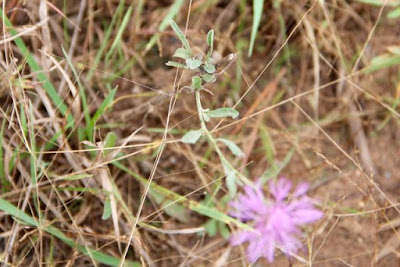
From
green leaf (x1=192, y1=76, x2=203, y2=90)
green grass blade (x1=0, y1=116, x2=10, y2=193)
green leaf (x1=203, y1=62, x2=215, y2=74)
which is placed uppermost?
green leaf (x1=203, y1=62, x2=215, y2=74)

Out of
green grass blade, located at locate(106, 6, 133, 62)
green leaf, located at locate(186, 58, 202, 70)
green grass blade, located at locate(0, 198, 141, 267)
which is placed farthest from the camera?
green grass blade, located at locate(106, 6, 133, 62)

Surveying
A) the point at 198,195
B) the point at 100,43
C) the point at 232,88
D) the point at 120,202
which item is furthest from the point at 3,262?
the point at 232,88

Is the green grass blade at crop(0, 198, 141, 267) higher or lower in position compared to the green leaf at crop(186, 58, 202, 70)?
lower

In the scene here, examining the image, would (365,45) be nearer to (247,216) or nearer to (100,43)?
(247,216)

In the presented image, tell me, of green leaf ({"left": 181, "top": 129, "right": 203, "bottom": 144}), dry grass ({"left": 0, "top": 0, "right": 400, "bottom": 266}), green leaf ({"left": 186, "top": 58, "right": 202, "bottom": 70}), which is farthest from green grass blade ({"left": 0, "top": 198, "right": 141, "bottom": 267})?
green leaf ({"left": 186, "top": 58, "right": 202, "bottom": 70})

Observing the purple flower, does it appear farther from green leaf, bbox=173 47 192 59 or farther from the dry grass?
green leaf, bbox=173 47 192 59

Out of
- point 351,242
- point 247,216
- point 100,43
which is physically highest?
point 100,43

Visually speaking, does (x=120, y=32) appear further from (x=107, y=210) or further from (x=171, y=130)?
(x=107, y=210)
